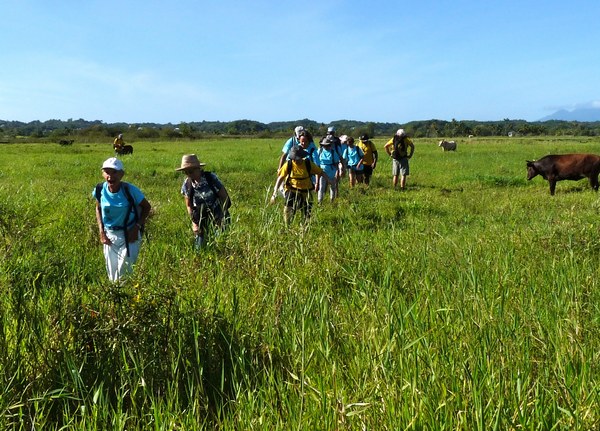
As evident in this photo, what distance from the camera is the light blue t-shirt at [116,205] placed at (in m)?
5.35

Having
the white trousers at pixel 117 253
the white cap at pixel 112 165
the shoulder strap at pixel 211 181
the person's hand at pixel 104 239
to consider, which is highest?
the white cap at pixel 112 165

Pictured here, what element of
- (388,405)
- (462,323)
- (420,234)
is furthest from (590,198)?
(388,405)

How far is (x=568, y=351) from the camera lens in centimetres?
260

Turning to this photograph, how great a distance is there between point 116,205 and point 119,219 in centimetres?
16

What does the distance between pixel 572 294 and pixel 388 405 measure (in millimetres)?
1993

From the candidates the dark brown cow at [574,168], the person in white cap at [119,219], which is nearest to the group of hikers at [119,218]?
the person in white cap at [119,219]

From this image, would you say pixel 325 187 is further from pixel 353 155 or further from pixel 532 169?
pixel 532 169

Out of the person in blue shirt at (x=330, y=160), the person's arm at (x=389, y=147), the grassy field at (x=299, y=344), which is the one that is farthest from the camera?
the person's arm at (x=389, y=147)

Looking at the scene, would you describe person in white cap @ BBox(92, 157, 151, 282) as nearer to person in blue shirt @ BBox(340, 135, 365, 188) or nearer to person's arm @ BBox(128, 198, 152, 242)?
person's arm @ BBox(128, 198, 152, 242)

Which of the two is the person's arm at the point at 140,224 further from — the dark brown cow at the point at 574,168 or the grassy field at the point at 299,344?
the dark brown cow at the point at 574,168

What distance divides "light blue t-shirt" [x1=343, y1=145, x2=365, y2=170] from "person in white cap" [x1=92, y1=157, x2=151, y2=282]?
9.66m

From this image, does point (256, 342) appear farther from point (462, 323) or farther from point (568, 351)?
point (568, 351)

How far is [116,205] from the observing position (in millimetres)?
5344

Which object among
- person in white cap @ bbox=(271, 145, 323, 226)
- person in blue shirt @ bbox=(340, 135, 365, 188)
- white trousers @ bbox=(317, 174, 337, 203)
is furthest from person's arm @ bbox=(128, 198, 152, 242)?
person in blue shirt @ bbox=(340, 135, 365, 188)
